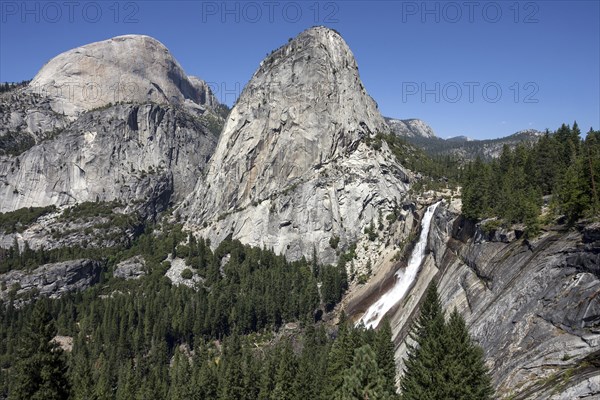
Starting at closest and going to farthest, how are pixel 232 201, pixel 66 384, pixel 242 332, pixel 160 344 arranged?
pixel 66 384 → pixel 160 344 → pixel 242 332 → pixel 232 201

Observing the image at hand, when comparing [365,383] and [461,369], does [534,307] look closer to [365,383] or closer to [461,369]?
[461,369]

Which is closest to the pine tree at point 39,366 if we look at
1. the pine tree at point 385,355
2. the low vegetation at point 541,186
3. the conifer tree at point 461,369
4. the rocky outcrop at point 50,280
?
the conifer tree at point 461,369

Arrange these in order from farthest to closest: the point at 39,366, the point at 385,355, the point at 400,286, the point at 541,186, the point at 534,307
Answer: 1. the point at 400,286
2. the point at 541,186
3. the point at 385,355
4. the point at 534,307
5. the point at 39,366

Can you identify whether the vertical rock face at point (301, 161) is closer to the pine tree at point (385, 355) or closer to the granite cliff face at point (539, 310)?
the granite cliff face at point (539, 310)

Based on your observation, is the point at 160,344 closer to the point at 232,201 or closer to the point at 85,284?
the point at 85,284

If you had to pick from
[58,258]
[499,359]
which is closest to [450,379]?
[499,359]

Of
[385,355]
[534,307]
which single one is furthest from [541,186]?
[385,355]
